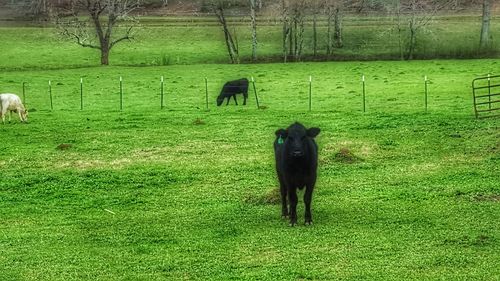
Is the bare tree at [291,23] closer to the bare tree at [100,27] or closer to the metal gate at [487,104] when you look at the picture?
the bare tree at [100,27]

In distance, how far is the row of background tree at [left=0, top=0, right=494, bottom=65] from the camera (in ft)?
234

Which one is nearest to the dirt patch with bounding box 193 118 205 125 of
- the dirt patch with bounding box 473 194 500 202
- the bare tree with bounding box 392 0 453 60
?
the dirt patch with bounding box 473 194 500 202

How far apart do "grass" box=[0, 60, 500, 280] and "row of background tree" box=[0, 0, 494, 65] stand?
30996mm

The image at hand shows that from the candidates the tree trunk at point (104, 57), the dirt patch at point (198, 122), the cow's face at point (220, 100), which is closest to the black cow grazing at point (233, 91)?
the cow's face at point (220, 100)

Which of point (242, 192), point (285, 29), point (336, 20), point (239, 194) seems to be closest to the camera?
point (239, 194)

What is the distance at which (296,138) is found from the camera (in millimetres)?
16828

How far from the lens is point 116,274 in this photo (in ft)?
46.9

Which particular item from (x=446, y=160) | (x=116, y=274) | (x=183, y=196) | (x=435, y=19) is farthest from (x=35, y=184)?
(x=435, y=19)

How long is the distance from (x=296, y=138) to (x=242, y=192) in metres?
4.58

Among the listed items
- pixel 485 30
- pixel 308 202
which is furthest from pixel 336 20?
pixel 308 202

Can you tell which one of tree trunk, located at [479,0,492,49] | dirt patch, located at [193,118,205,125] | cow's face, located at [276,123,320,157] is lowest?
dirt patch, located at [193,118,205,125]

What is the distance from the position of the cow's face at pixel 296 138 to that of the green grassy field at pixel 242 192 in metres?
1.72

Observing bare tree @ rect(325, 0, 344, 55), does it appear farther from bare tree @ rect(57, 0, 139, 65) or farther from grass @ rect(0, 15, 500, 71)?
bare tree @ rect(57, 0, 139, 65)

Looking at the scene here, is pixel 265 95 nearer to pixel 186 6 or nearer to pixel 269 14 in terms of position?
pixel 269 14
